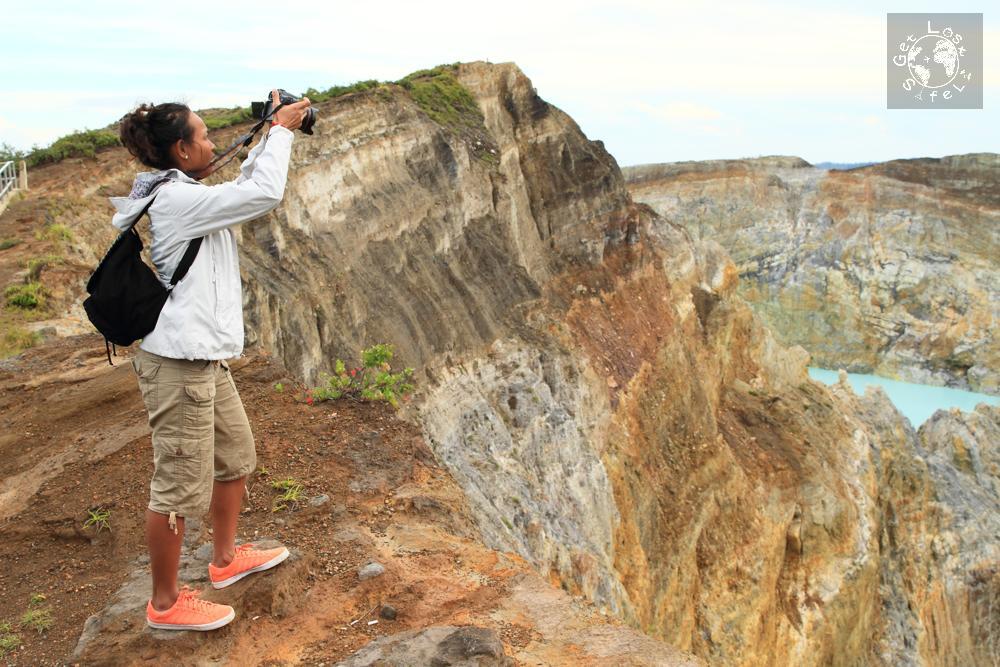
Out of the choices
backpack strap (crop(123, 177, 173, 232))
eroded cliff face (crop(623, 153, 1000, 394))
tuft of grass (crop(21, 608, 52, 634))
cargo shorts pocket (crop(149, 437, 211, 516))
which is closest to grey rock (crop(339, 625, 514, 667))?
cargo shorts pocket (crop(149, 437, 211, 516))

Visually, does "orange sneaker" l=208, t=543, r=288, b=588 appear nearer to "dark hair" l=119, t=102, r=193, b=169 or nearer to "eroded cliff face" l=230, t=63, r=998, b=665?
"dark hair" l=119, t=102, r=193, b=169

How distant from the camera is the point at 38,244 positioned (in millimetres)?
11266

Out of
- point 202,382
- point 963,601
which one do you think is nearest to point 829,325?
point 963,601

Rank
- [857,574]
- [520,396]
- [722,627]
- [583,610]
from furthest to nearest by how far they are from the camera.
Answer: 1. [857,574]
2. [722,627]
3. [520,396]
4. [583,610]

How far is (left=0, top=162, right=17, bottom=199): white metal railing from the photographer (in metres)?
12.7

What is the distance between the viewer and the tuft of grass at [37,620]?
182 inches

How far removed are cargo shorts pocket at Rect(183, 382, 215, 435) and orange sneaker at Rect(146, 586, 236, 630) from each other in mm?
979

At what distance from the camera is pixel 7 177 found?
13.1 meters

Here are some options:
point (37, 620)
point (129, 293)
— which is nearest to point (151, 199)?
point (129, 293)

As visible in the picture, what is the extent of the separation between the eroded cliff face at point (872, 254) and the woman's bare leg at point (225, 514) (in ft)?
161

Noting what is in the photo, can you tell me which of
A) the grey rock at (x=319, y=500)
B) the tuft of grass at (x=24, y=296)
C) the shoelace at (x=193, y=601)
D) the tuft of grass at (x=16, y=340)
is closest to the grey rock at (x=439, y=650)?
the shoelace at (x=193, y=601)

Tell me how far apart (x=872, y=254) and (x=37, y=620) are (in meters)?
51.1

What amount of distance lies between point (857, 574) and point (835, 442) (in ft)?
12.8

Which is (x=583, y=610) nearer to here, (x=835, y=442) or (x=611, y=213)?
(x=611, y=213)
